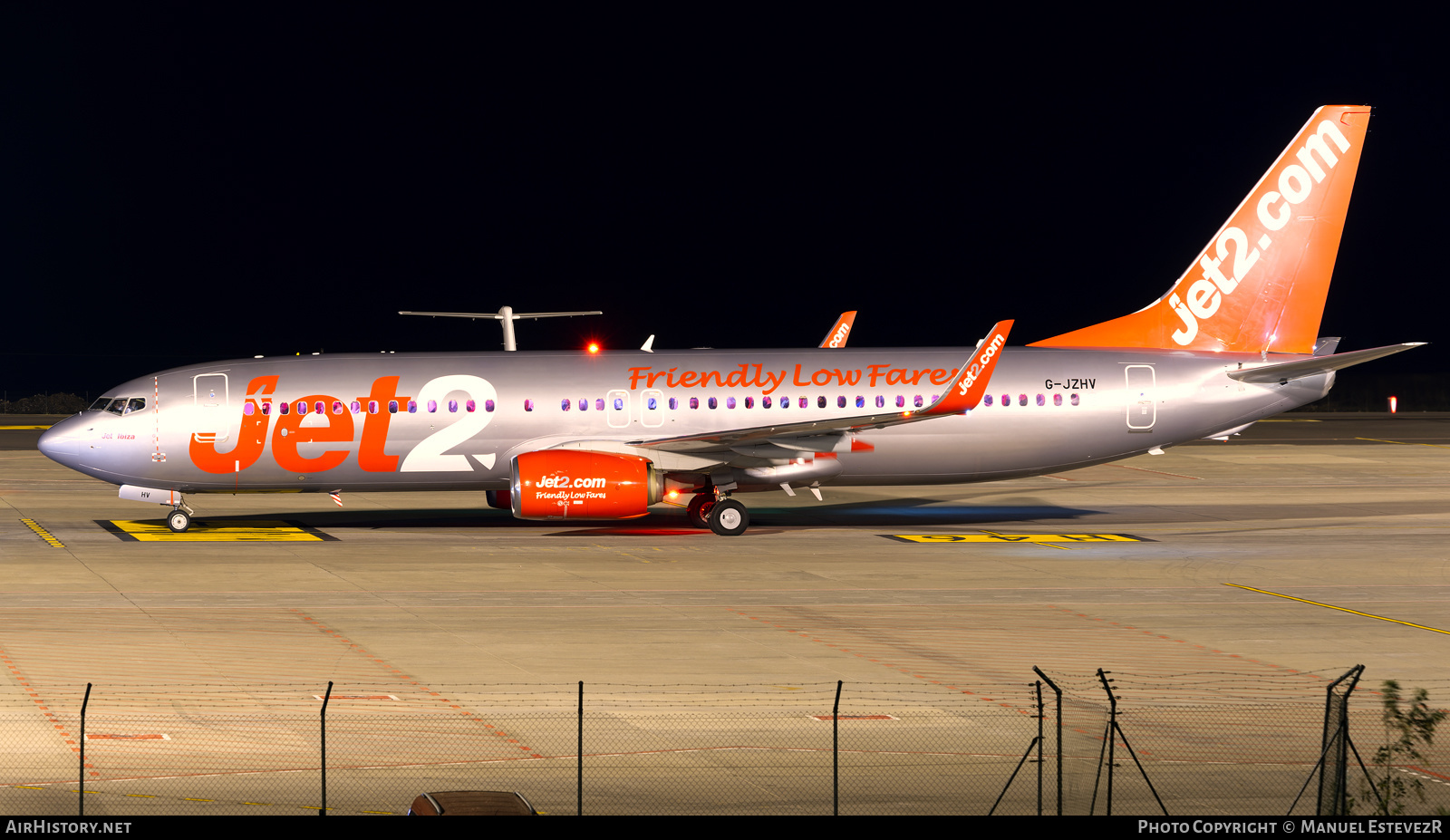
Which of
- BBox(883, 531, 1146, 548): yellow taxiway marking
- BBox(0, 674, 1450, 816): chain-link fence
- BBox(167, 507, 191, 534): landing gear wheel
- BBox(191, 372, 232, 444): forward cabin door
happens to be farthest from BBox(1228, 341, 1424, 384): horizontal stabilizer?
BBox(167, 507, 191, 534): landing gear wheel

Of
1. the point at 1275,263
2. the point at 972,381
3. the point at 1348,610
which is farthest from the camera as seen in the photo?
the point at 1275,263

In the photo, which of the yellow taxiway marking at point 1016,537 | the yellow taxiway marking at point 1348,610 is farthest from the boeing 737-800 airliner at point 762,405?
the yellow taxiway marking at point 1348,610

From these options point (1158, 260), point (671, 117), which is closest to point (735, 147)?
point (671, 117)

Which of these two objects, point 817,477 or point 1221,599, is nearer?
point 1221,599

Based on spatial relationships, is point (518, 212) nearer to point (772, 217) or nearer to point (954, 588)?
point (772, 217)

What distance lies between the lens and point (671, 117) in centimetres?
18888

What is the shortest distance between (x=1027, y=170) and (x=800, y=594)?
560 feet

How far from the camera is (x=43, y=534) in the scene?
3362 centimetres

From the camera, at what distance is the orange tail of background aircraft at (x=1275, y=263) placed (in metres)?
36.7

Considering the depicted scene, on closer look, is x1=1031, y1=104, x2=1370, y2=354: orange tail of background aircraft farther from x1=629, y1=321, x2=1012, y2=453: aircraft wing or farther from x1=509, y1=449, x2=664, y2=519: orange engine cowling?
x1=509, y1=449, x2=664, y2=519: orange engine cowling

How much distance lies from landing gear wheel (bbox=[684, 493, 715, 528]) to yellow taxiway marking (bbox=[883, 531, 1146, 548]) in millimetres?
4212

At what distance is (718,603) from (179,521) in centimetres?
1587

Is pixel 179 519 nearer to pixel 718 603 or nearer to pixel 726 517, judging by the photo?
pixel 726 517

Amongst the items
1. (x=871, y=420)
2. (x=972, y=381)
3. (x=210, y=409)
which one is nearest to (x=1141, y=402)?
(x=972, y=381)
